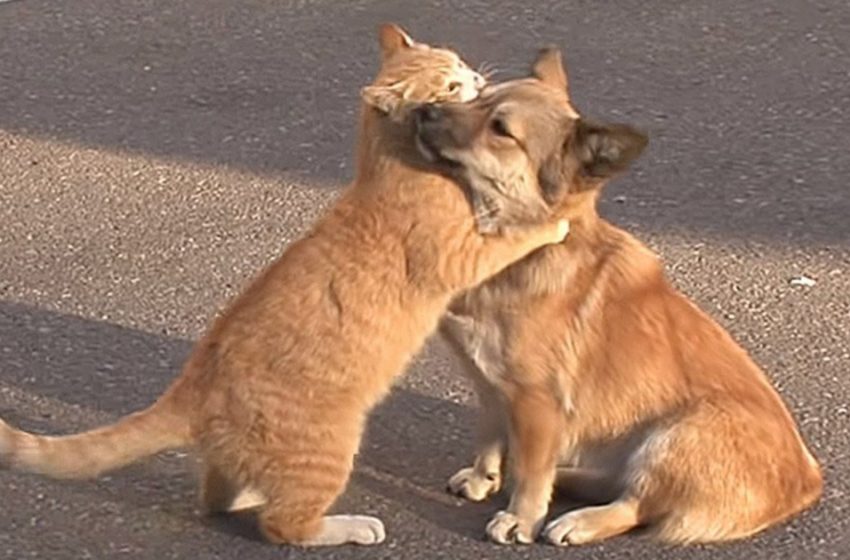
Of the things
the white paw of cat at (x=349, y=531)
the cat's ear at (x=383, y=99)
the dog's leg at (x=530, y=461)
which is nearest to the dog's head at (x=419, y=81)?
the cat's ear at (x=383, y=99)

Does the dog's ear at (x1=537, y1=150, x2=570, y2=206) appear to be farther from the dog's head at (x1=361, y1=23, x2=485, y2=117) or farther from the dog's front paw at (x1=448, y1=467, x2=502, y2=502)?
the dog's front paw at (x1=448, y1=467, x2=502, y2=502)

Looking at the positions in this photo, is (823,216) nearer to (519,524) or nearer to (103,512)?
(519,524)

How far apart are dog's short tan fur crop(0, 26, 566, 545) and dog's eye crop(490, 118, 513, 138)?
0.17m

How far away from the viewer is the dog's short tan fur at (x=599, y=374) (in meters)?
4.82

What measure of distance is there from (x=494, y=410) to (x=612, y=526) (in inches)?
16.9

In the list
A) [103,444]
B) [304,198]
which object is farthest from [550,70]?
[304,198]

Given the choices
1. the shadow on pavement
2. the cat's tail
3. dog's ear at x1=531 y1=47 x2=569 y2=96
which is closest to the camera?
the cat's tail

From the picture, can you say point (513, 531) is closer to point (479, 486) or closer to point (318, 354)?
point (479, 486)

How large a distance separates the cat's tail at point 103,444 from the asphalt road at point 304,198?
0.29 meters

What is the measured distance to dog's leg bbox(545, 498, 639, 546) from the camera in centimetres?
488

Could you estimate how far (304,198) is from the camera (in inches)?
288

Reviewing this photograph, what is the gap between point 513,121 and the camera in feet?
15.9

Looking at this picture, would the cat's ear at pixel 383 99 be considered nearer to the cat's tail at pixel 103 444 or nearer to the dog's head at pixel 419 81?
the dog's head at pixel 419 81

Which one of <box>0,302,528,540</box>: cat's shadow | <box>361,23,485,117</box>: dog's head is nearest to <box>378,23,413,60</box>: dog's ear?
<box>361,23,485,117</box>: dog's head
